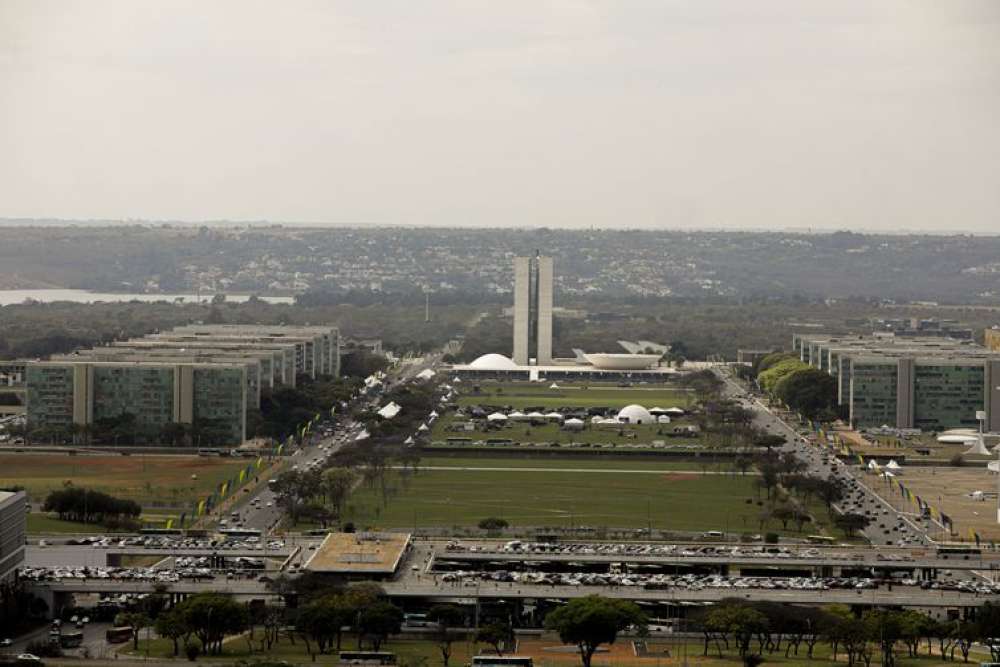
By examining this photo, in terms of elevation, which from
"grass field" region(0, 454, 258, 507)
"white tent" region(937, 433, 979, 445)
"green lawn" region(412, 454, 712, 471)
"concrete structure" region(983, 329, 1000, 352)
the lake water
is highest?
"concrete structure" region(983, 329, 1000, 352)

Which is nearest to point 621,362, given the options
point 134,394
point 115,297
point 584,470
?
point 134,394

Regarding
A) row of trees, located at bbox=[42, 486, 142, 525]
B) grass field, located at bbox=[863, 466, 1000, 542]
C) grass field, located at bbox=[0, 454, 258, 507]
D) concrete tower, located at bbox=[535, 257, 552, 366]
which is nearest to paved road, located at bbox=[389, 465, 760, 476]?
grass field, located at bbox=[863, 466, 1000, 542]

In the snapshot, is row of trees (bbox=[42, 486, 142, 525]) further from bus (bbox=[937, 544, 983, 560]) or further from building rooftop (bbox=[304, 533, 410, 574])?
bus (bbox=[937, 544, 983, 560])

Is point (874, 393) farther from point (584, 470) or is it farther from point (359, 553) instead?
point (359, 553)

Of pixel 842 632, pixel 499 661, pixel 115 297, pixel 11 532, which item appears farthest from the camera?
pixel 115 297

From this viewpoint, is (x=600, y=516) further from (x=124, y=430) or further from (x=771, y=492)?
(x=124, y=430)

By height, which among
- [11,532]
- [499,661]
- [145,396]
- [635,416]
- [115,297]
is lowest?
[499,661]
